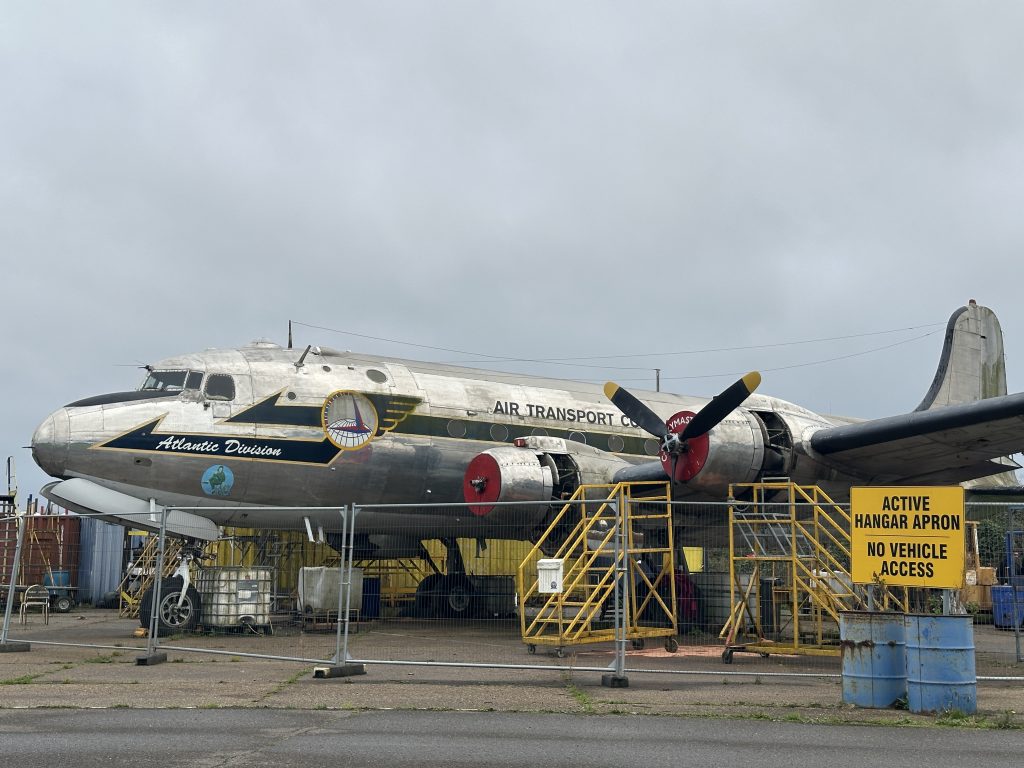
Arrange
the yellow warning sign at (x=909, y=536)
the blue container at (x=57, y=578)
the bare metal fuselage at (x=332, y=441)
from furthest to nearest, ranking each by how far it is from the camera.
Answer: the blue container at (x=57, y=578) < the bare metal fuselage at (x=332, y=441) < the yellow warning sign at (x=909, y=536)

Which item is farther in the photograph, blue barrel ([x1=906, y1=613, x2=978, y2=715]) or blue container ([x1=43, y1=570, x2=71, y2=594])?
blue container ([x1=43, y1=570, x2=71, y2=594])

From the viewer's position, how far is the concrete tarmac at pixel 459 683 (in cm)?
844

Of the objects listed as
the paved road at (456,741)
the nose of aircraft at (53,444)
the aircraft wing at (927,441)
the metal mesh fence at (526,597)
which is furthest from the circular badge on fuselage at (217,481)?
the aircraft wing at (927,441)

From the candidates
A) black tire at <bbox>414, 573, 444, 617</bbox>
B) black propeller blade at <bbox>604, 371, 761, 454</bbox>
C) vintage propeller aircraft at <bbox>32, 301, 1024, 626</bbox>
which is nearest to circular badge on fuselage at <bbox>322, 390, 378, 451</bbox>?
vintage propeller aircraft at <bbox>32, 301, 1024, 626</bbox>

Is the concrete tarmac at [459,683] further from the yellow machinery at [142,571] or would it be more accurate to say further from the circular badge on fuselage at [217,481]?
the yellow machinery at [142,571]

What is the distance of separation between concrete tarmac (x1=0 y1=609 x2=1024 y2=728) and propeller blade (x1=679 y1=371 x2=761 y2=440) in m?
3.17

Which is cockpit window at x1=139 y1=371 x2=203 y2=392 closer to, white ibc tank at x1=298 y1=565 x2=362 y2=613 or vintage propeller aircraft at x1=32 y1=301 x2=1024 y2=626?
vintage propeller aircraft at x1=32 y1=301 x2=1024 y2=626

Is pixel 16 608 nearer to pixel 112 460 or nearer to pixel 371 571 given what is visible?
pixel 371 571

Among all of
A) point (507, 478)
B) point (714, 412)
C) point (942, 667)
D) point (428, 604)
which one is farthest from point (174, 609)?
point (942, 667)

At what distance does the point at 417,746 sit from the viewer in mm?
6672

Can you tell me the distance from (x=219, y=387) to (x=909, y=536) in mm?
10817

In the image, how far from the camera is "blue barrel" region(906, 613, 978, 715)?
8.12 meters

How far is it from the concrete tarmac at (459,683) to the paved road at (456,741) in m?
0.48

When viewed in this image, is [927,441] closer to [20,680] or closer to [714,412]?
[714,412]
